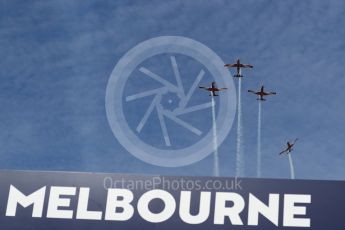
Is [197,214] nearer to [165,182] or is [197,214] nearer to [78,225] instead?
[165,182]

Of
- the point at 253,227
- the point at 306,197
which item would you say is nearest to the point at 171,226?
the point at 253,227

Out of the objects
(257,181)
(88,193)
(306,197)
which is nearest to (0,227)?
(88,193)

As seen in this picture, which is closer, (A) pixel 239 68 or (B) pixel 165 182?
(B) pixel 165 182

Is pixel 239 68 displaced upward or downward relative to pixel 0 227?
upward

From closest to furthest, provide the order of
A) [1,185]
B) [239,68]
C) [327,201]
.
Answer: [327,201], [1,185], [239,68]

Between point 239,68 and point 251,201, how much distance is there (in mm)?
64013

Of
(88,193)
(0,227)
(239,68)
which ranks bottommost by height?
(0,227)

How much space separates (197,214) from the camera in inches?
1024

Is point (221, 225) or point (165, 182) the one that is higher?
point (165, 182)

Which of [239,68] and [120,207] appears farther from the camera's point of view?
[239,68]

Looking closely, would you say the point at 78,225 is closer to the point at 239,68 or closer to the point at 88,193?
the point at 88,193

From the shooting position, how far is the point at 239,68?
88750 millimetres

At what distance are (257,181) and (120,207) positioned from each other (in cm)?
603

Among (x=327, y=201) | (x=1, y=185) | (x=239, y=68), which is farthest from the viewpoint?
(x=239, y=68)
